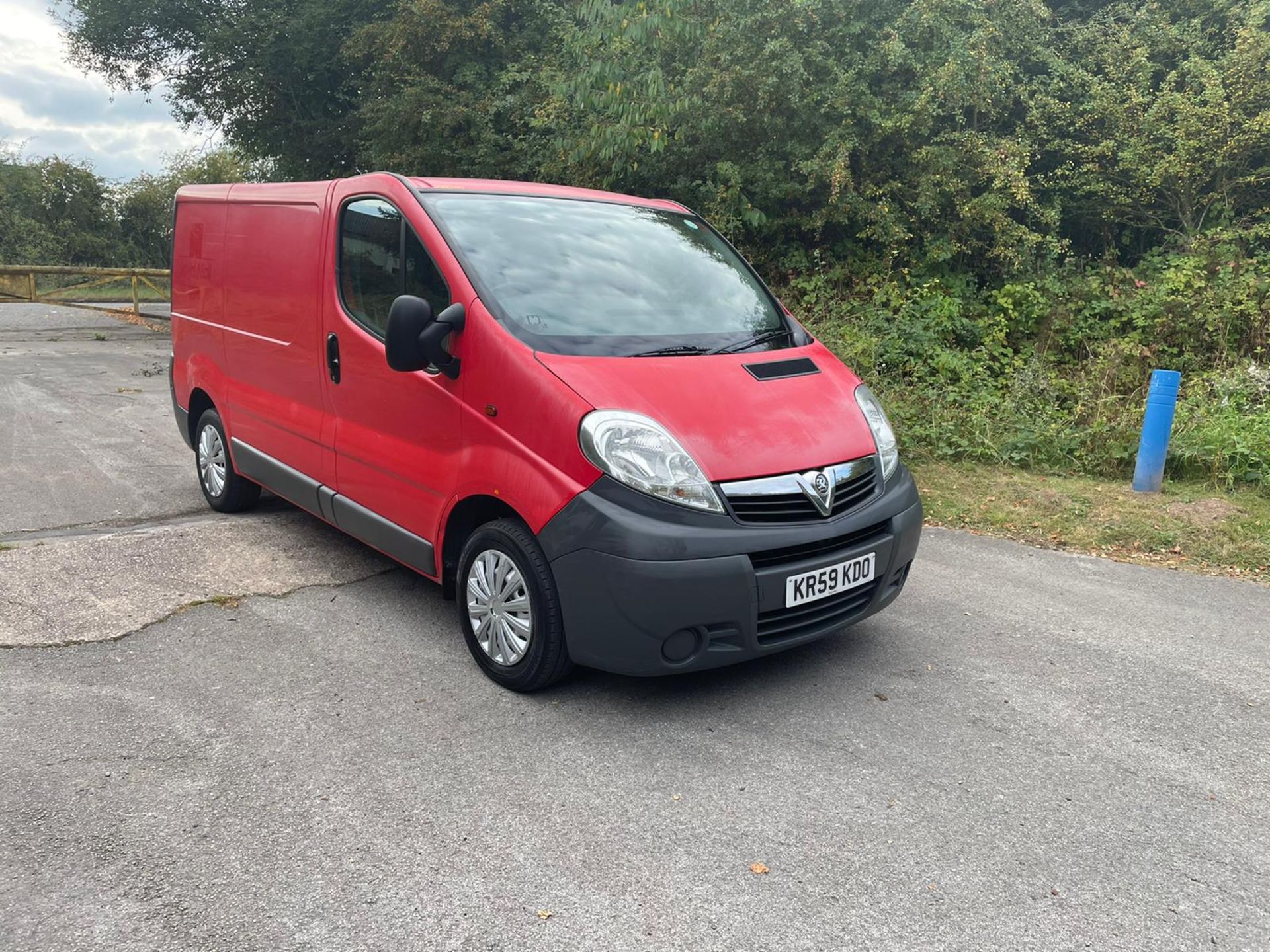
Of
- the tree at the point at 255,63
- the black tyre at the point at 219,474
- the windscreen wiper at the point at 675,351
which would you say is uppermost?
the tree at the point at 255,63

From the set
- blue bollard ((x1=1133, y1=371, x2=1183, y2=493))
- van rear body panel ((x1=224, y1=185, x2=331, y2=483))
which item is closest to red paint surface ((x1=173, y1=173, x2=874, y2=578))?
van rear body panel ((x1=224, y1=185, x2=331, y2=483))

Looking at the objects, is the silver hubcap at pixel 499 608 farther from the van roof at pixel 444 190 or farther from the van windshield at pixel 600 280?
the van roof at pixel 444 190

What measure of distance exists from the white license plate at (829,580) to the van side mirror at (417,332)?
1.55 metres

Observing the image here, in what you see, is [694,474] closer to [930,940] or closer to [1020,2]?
[930,940]

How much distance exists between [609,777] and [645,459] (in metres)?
1.06

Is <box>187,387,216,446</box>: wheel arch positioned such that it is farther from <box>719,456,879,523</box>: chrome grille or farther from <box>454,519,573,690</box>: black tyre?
<box>719,456,879,523</box>: chrome grille

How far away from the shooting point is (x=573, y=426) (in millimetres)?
3271

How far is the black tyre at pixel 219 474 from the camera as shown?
575 cm

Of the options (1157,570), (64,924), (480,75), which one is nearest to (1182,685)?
(1157,570)

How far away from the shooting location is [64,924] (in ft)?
7.51

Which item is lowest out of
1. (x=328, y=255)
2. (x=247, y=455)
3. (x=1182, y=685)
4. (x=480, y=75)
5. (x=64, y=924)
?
(x=64, y=924)

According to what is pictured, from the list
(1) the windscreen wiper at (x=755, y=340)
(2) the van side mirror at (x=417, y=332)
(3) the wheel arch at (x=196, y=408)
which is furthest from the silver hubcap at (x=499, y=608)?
(3) the wheel arch at (x=196, y=408)

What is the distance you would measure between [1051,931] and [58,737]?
122 inches

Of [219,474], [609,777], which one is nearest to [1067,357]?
[219,474]
